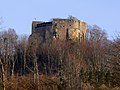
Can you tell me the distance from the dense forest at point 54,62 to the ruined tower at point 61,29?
5.14 ft

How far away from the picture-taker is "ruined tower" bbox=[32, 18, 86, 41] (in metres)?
71.8

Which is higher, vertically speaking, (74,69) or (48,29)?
(48,29)

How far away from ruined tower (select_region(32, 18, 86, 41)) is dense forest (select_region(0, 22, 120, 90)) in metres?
1.57

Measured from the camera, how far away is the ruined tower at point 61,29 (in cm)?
7175

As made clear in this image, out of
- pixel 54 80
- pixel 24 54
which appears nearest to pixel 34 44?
pixel 24 54

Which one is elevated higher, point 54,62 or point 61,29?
point 61,29

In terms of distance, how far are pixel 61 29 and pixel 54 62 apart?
45.5 ft

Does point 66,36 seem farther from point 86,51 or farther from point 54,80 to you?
point 54,80

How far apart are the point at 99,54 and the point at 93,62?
1.77 meters

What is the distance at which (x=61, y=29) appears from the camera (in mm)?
72750

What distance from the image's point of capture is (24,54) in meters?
58.7

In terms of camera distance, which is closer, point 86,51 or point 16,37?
point 86,51

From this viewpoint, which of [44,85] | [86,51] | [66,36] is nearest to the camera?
[44,85]

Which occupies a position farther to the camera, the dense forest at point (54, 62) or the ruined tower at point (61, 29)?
the ruined tower at point (61, 29)
